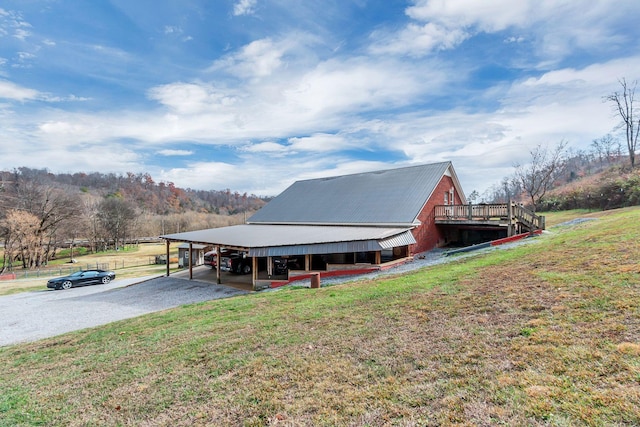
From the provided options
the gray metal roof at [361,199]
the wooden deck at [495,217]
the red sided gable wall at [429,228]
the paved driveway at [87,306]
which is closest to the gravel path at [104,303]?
the paved driveway at [87,306]

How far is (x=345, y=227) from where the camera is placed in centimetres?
2023

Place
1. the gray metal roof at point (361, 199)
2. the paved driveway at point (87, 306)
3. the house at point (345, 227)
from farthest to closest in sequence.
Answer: the gray metal roof at point (361, 199), the house at point (345, 227), the paved driveway at point (87, 306)

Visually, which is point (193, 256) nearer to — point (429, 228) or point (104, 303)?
point (104, 303)

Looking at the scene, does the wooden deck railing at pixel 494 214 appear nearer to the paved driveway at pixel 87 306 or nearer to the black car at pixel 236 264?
the black car at pixel 236 264

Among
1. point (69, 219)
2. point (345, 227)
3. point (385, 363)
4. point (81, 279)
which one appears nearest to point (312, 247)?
point (345, 227)

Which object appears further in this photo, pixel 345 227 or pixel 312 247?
pixel 345 227

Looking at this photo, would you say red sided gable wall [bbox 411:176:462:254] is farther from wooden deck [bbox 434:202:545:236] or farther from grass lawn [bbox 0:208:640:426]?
grass lawn [bbox 0:208:640:426]

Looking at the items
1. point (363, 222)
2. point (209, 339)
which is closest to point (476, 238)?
point (363, 222)

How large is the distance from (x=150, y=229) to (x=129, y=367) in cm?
7180

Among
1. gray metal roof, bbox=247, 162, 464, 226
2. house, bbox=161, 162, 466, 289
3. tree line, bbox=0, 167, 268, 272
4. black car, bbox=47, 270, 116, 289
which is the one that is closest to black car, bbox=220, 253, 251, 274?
house, bbox=161, 162, 466, 289

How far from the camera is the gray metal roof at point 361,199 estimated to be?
20.1 meters

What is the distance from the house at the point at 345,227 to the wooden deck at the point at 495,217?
0.95m

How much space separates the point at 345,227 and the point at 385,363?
51.6ft

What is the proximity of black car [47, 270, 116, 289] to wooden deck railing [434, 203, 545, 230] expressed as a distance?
24365 millimetres
